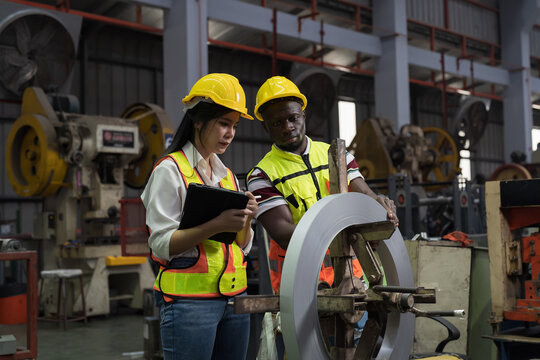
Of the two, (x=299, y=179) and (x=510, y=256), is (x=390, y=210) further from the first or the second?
(x=510, y=256)

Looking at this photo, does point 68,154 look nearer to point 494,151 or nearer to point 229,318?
point 229,318

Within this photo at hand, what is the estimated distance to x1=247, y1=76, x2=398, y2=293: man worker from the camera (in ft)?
5.89

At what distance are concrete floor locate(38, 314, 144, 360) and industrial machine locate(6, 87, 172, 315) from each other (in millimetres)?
221

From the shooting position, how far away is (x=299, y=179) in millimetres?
1829

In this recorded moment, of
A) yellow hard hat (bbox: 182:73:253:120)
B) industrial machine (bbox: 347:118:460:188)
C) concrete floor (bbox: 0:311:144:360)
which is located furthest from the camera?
industrial machine (bbox: 347:118:460:188)

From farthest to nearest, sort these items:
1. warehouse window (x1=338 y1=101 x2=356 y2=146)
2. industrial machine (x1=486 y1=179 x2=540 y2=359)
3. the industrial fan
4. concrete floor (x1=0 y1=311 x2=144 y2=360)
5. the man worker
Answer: warehouse window (x1=338 y1=101 x2=356 y2=146) → the industrial fan → concrete floor (x1=0 y1=311 x2=144 y2=360) → industrial machine (x1=486 y1=179 x2=540 y2=359) → the man worker

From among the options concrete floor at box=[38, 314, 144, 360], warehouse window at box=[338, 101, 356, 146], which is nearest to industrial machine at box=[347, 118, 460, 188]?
concrete floor at box=[38, 314, 144, 360]

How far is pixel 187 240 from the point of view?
134cm

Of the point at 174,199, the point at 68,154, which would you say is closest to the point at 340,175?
the point at 174,199

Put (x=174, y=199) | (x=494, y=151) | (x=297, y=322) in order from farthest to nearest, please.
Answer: (x=494, y=151)
(x=174, y=199)
(x=297, y=322)

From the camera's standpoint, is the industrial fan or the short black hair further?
the industrial fan

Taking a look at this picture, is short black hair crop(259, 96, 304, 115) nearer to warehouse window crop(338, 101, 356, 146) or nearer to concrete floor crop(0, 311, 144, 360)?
concrete floor crop(0, 311, 144, 360)

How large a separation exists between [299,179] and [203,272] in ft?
1.76

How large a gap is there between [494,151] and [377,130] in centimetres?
929
